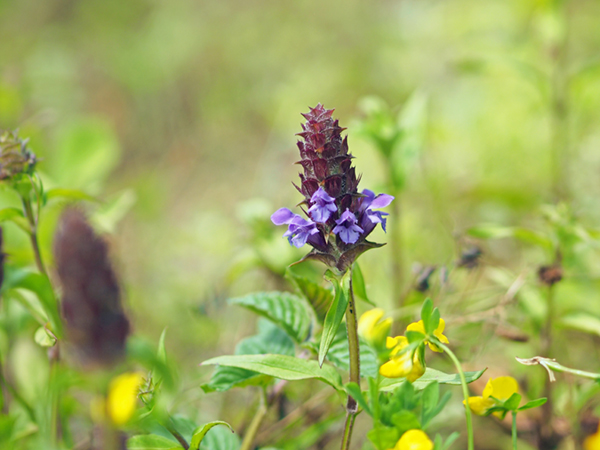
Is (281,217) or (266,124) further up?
(266,124)

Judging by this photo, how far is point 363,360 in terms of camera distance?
3.75ft

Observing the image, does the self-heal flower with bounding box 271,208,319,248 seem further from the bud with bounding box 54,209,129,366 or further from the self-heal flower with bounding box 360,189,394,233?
the bud with bounding box 54,209,129,366

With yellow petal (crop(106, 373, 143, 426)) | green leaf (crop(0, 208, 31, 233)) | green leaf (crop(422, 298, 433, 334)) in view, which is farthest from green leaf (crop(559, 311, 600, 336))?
green leaf (crop(0, 208, 31, 233))

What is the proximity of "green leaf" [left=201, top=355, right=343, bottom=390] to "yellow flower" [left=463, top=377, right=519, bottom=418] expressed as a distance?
0.99 ft

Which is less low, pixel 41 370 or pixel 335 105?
pixel 335 105

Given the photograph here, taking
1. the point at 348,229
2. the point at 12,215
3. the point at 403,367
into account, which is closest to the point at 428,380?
the point at 403,367

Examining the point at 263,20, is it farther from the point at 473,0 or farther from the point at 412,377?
the point at 412,377

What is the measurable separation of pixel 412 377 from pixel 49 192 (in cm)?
106

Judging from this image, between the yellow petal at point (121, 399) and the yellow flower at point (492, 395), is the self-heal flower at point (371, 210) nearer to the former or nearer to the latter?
the yellow flower at point (492, 395)

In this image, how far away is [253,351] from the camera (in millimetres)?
1228

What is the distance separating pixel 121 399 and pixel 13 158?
675 mm

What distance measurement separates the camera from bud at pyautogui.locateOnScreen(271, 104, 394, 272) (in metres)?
0.94

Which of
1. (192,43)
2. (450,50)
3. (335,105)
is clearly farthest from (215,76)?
(450,50)

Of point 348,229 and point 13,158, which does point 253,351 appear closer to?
point 348,229
